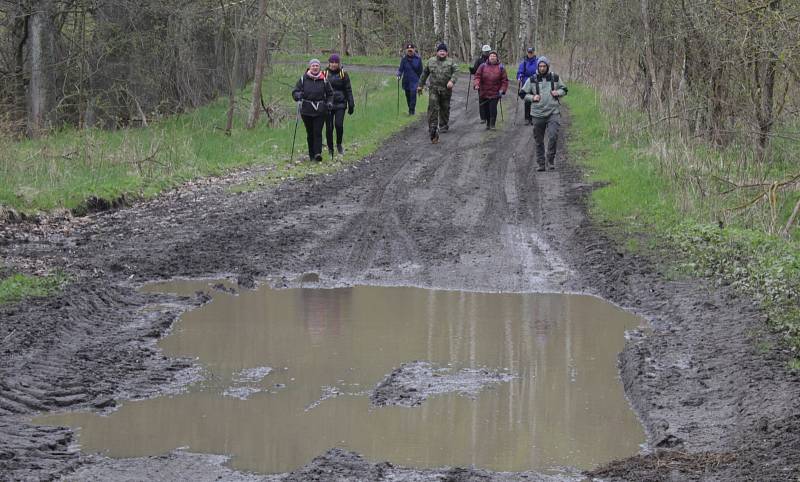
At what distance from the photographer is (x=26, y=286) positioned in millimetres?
9500

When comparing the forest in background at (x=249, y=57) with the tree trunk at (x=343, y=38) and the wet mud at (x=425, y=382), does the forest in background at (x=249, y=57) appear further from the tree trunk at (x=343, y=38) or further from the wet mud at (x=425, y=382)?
the tree trunk at (x=343, y=38)

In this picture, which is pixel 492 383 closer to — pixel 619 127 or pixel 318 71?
pixel 318 71

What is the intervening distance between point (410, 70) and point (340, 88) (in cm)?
785

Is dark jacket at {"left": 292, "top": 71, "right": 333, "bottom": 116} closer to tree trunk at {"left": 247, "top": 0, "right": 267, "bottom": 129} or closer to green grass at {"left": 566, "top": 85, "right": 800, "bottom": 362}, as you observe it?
green grass at {"left": 566, "top": 85, "right": 800, "bottom": 362}

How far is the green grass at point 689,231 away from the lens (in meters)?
9.21

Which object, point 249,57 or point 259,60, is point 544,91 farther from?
point 249,57

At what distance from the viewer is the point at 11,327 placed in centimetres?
824

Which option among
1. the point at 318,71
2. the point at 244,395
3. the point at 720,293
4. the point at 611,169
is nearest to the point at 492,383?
the point at 244,395

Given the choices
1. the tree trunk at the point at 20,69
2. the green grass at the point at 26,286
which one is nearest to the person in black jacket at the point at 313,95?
the green grass at the point at 26,286

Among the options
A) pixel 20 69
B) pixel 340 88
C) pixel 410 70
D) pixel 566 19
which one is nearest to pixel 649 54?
pixel 340 88

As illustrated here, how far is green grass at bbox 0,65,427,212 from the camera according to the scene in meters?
14.8

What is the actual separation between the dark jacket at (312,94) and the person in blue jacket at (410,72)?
841 centimetres

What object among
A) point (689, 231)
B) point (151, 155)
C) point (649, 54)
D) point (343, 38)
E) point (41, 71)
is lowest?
point (689, 231)

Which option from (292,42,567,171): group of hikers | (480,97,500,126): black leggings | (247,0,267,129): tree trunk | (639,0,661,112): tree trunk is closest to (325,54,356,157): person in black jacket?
(292,42,567,171): group of hikers
